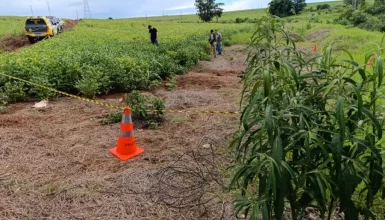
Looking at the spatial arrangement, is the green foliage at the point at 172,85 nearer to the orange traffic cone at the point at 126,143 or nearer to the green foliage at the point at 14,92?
the green foliage at the point at 14,92

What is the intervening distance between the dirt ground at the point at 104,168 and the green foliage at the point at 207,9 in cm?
6886

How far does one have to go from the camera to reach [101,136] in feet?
17.0

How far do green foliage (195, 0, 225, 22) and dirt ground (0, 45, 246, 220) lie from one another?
68857mm

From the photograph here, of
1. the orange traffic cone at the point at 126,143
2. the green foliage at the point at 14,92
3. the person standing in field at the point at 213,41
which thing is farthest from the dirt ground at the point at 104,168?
the person standing in field at the point at 213,41

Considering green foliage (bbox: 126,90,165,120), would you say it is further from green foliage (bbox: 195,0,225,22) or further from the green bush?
green foliage (bbox: 195,0,225,22)

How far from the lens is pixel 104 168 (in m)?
4.14

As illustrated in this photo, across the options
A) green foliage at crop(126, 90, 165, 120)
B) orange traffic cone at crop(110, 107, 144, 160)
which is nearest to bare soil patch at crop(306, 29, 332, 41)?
green foliage at crop(126, 90, 165, 120)

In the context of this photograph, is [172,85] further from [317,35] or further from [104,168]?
[317,35]

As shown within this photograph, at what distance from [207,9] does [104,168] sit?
237 feet

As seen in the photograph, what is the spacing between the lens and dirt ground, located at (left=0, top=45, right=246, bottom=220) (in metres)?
3.27

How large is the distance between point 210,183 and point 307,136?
6.68 ft

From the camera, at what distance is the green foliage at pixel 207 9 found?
71.3 meters

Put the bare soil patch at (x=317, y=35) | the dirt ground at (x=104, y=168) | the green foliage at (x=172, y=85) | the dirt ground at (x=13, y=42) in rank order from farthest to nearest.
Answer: the bare soil patch at (x=317, y=35)
the dirt ground at (x=13, y=42)
the green foliage at (x=172, y=85)
the dirt ground at (x=104, y=168)

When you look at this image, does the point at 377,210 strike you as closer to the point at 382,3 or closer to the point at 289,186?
the point at 289,186
